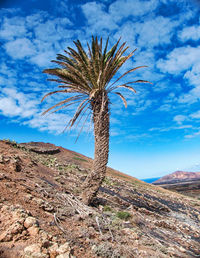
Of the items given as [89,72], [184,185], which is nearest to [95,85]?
[89,72]

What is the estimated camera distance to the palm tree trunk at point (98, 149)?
21.6ft

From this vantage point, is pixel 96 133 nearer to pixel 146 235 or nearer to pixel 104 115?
pixel 104 115

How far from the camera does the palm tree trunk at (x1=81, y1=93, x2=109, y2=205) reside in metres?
6.59

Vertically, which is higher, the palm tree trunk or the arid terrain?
the palm tree trunk

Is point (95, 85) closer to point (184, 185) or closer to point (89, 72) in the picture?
point (89, 72)

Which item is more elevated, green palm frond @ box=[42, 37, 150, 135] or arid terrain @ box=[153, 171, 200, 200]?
green palm frond @ box=[42, 37, 150, 135]

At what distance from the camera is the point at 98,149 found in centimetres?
691

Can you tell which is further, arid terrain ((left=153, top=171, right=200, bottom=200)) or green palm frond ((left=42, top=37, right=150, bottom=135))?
arid terrain ((left=153, top=171, right=200, bottom=200))

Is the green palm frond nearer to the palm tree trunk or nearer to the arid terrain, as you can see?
the palm tree trunk

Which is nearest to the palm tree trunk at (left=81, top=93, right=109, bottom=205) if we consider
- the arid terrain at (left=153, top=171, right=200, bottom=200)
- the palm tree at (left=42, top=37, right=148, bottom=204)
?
the palm tree at (left=42, top=37, right=148, bottom=204)

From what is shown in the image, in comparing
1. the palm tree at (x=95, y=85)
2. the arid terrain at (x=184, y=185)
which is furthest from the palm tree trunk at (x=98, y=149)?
the arid terrain at (x=184, y=185)

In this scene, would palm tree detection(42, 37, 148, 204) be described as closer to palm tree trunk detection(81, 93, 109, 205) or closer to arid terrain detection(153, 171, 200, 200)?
palm tree trunk detection(81, 93, 109, 205)

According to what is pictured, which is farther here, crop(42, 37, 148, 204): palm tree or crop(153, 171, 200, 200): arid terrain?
crop(153, 171, 200, 200): arid terrain

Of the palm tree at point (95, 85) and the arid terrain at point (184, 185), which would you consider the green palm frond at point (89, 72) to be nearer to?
the palm tree at point (95, 85)
